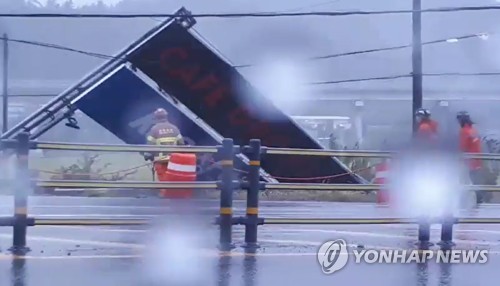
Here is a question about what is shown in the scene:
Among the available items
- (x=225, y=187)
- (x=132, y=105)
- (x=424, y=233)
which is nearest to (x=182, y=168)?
(x=225, y=187)

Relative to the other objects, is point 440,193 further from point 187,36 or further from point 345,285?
point 187,36

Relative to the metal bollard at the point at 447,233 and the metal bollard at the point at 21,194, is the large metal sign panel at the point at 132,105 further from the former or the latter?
the metal bollard at the point at 21,194

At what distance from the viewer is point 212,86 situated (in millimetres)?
20312

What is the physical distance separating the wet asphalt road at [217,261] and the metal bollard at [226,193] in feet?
0.55

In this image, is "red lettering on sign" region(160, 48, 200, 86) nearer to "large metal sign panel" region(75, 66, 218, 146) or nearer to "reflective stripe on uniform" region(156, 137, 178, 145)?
"large metal sign panel" region(75, 66, 218, 146)

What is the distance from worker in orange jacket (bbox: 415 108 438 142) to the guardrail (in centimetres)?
48

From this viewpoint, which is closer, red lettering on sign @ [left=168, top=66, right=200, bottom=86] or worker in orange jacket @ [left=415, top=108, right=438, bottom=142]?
worker in orange jacket @ [left=415, top=108, right=438, bottom=142]

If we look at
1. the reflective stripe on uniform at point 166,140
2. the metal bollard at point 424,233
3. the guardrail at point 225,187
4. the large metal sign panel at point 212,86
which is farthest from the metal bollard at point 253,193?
the large metal sign panel at point 212,86

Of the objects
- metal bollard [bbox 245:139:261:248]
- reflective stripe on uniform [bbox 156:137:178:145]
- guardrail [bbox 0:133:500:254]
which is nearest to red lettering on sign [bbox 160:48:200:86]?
reflective stripe on uniform [bbox 156:137:178:145]

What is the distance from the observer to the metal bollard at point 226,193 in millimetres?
9180

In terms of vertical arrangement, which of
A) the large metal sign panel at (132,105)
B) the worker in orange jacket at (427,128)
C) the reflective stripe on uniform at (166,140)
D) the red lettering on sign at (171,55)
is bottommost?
the reflective stripe on uniform at (166,140)

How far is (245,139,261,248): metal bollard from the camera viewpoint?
920 cm
